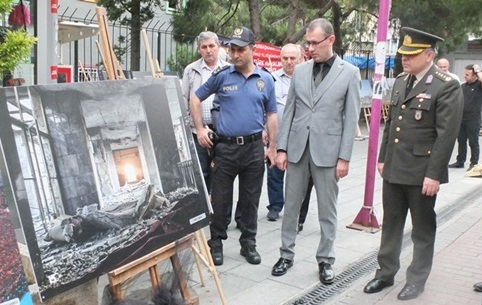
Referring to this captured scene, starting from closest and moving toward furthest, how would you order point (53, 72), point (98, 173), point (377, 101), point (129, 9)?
1. point (98, 173)
2. point (53, 72)
3. point (377, 101)
4. point (129, 9)

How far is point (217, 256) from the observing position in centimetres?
439

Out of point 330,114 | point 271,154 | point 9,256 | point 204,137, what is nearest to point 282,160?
point 271,154

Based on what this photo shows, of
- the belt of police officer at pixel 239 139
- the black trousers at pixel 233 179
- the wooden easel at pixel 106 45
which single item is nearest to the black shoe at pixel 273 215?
the black trousers at pixel 233 179

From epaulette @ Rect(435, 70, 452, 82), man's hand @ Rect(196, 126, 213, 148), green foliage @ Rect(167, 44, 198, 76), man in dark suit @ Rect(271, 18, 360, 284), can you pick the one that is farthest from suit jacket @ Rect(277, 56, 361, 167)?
green foliage @ Rect(167, 44, 198, 76)

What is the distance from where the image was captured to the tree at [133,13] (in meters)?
8.98

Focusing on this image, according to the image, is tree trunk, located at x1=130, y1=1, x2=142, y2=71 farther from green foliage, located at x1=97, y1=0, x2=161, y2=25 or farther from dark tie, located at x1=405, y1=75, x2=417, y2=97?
dark tie, located at x1=405, y1=75, x2=417, y2=97

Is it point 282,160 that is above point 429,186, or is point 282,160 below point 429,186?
above

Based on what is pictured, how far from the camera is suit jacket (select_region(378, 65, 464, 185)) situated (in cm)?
357

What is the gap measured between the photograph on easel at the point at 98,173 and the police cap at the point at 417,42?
1.67 metres

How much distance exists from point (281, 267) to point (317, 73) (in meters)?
1.55

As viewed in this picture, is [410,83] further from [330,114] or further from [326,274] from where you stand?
[326,274]

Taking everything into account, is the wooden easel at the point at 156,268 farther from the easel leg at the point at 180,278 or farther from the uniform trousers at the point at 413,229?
the uniform trousers at the point at 413,229

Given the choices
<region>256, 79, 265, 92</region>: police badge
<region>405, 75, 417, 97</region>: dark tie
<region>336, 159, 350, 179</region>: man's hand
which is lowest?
<region>336, 159, 350, 179</region>: man's hand

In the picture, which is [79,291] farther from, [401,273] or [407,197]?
[401,273]
